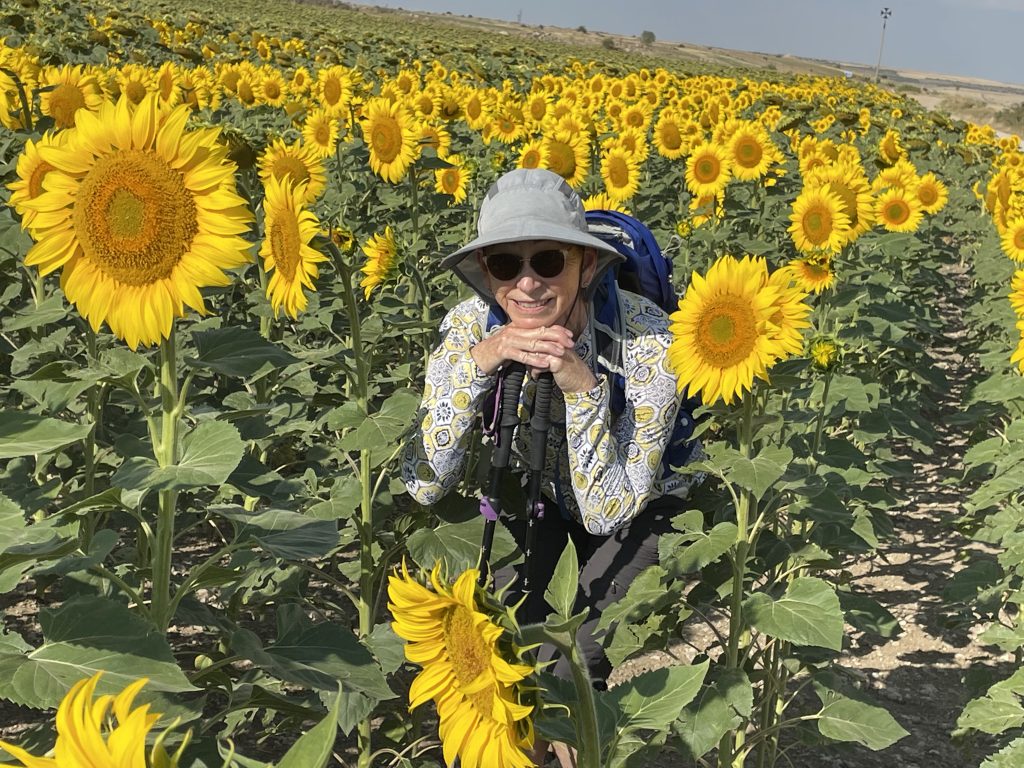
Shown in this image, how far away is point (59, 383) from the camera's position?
1847 millimetres

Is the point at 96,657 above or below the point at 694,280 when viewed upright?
below

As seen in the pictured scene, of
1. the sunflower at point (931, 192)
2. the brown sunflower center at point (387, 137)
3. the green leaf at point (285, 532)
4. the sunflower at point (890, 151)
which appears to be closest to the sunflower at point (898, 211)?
the sunflower at point (931, 192)

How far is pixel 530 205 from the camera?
2377 mm

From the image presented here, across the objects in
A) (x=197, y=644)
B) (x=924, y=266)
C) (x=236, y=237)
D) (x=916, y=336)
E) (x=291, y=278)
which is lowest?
(x=197, y=644)

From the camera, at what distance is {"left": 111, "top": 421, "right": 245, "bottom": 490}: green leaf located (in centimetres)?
146

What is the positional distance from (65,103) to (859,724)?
3.81m

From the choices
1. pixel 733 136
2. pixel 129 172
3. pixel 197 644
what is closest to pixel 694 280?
pixel 129 172

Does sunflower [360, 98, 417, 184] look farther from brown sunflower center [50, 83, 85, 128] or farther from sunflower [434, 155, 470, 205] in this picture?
brown sunflower center [50, 83, 85, 128]

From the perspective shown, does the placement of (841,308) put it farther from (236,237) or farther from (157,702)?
(157,702)

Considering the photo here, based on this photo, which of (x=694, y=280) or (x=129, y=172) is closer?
(x=129, y=172)

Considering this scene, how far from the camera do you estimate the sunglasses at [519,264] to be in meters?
2.34

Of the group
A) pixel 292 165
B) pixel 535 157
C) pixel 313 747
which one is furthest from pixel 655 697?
pixel 535 157

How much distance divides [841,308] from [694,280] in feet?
8.99

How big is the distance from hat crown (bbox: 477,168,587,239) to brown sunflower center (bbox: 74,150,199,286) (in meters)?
0.91
